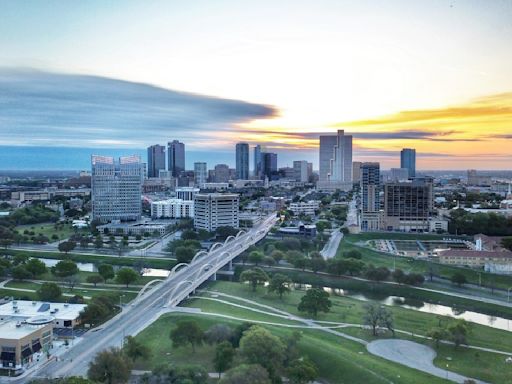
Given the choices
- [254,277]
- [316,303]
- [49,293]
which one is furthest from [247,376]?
[49,293]

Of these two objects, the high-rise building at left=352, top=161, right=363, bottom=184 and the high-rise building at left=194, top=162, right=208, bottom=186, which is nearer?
the high-rise building at left=194, top=162, right=208, bottom=186

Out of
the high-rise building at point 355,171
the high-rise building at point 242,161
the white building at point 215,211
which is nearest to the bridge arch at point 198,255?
the white building at point 215,211

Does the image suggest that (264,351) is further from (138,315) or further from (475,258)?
(475,258)

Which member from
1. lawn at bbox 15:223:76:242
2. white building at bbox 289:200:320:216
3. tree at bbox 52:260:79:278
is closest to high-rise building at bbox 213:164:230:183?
white building at bbox 289:200:320:216

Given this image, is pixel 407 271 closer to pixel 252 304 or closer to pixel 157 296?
pixel 252 304

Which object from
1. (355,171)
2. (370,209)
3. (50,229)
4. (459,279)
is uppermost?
(355,171)

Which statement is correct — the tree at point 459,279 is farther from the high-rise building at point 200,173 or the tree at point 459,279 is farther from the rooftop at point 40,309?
the high-rise building at point 200,173

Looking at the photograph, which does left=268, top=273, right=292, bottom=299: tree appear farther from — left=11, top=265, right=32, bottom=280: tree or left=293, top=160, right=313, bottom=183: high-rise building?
left=293, top=160, right=313, bottom=183: high-rise building
